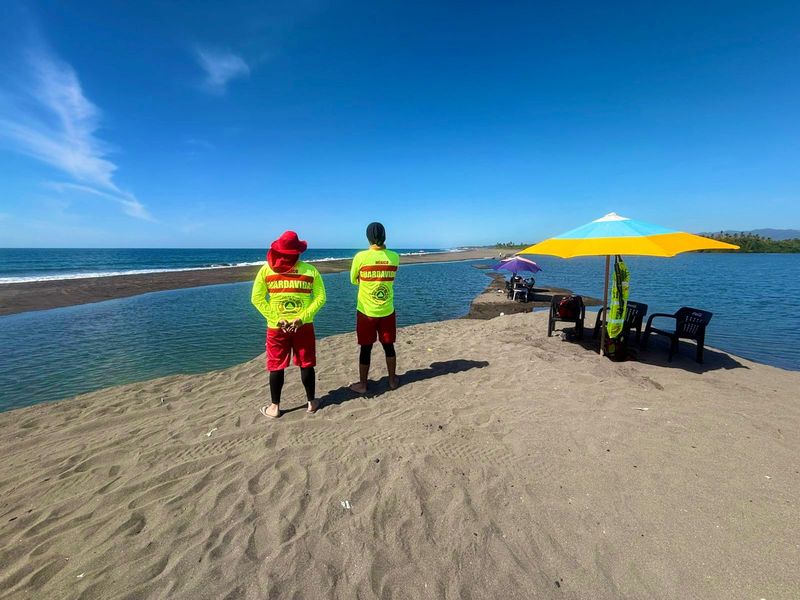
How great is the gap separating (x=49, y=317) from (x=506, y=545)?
58.4 feet

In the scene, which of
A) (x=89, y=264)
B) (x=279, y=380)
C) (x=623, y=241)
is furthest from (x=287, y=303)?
(x=89, y=264)

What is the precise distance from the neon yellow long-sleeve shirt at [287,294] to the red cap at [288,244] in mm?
216

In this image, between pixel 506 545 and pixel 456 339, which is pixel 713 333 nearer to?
pixel 456 339

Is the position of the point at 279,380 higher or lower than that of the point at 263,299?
lower

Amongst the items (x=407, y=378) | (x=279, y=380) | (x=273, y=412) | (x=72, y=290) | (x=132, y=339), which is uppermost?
(x=279, y=380)

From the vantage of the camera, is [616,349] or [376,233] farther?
[616,349]

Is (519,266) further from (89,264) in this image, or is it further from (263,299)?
(89,264)

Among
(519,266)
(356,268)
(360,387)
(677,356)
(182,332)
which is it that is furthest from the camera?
(519,266)

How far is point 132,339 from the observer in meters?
9.89

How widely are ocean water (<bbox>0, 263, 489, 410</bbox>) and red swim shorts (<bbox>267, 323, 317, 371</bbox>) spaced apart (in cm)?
312

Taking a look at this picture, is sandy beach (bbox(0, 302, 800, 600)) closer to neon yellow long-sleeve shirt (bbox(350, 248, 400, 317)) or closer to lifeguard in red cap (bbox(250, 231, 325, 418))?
lifeguard in red cap (bbox(250, 231, 325, 418))

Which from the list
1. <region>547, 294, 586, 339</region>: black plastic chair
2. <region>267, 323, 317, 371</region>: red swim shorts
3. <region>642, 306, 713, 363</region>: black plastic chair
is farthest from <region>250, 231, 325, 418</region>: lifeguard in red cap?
<region>642, 306, 713, 363</region>: black plastic chair

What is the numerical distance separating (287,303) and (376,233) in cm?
158

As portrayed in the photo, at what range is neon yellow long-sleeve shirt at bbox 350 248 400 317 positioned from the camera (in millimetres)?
4922
